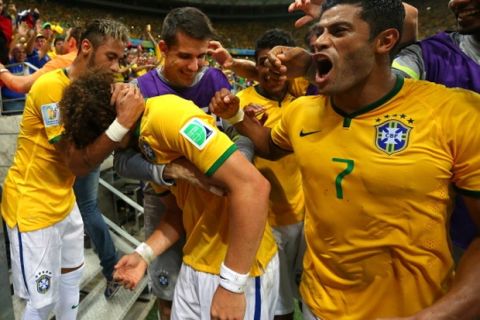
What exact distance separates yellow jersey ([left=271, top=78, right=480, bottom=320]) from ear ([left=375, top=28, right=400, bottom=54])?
135 millimetres

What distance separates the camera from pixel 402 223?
1.20 m

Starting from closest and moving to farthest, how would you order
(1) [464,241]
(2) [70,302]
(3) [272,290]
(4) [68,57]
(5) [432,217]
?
(5) [432,217]
(1) [464,241]
(3) [272,290]
(2) [70,302]
(4) [68,57]

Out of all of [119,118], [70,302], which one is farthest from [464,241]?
[70,302]

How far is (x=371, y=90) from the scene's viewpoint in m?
1.26

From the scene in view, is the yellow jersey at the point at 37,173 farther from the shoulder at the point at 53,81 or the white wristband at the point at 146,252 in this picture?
the white wristband at the point at 146,252

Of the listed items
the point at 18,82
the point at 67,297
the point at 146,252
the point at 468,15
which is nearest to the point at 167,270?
the point at 146,252

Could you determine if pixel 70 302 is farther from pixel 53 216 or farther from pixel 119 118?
pixel 119 118

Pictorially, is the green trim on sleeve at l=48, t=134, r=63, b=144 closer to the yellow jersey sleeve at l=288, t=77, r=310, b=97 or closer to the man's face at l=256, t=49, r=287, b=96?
the man's face at l=256, t=49, r=287, b=96

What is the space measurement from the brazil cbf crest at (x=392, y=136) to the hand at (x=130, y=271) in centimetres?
113

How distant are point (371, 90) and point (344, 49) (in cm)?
17

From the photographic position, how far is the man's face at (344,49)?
121 centimetres

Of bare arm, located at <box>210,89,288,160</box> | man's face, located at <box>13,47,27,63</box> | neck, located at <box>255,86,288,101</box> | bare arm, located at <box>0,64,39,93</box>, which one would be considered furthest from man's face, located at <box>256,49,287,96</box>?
man's face, located at <box>13,47,27,63</box>

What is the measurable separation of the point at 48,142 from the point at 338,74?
6.11ft

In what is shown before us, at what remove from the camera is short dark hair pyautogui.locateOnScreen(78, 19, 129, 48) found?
2.43 metres
